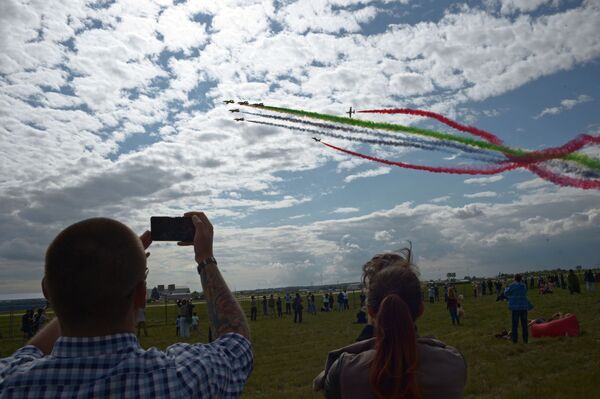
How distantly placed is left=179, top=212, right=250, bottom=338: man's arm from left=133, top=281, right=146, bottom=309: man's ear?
1.02 ft

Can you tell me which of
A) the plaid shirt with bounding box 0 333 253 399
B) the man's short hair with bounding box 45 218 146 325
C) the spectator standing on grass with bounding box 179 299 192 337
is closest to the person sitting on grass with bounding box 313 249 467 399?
the plaid shirt with bounding box 0 333 253 399

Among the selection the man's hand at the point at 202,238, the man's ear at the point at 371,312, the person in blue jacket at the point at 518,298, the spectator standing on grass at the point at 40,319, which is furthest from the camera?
the spectator standing on grass at the point at 40,319

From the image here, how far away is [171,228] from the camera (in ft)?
7.82

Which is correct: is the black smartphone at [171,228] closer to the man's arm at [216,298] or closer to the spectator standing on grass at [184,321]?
the man's arm at [216,298]

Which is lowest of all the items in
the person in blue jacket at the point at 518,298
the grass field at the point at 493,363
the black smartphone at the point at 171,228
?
the grass field at the point at 493,363

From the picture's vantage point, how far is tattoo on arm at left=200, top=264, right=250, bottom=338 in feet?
6.34

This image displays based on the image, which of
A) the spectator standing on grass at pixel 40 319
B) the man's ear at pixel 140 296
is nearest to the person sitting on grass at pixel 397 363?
the man's ear at pixel 140 296

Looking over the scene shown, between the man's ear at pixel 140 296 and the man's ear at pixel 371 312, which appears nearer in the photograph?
the man's ear at pixel 140 296

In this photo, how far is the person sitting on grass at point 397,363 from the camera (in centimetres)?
242

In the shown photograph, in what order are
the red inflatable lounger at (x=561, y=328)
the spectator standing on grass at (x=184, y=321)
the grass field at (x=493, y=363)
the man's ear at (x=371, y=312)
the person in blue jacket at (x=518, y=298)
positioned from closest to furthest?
1. the man's ear at (x=371, y=312)
2. the grass field at (x=493, y=363)
3. the person in blue jacket at (x=518, y=298)
4. the red inflatable lounger at (x=561, y=328)
5. the spectator standing on grass at (x=184, y=321)

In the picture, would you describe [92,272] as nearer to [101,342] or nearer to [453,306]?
[101,342]

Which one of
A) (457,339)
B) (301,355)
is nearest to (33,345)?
(301,355)

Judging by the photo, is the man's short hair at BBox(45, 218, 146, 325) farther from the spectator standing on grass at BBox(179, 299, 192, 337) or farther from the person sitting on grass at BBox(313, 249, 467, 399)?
the spectator standing on grass at BBox(179, 299, 192, 337)

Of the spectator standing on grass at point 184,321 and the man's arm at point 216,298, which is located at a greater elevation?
the man's arm at point 216,298
